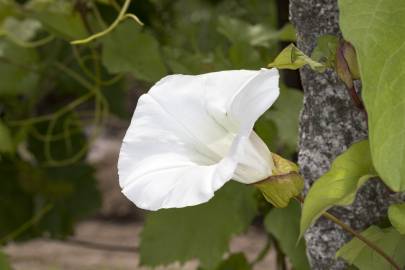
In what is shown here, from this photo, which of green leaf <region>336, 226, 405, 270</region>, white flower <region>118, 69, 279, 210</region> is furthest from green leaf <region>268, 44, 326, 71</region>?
green leaf <region>336, 226, 405, 270</region>

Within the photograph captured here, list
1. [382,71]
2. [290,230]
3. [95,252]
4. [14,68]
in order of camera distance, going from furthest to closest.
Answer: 1. [95,252]
2. [14,68]
3. [290,230]
4. [382,71]

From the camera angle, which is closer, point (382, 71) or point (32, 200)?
point (382, 71)

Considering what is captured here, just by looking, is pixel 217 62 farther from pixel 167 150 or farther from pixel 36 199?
pixel 36 199

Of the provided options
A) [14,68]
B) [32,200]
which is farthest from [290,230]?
[32,200]

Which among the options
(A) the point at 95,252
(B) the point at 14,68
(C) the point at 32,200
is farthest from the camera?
(A) the point at 95,252

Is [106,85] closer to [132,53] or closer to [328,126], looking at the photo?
[132,53]

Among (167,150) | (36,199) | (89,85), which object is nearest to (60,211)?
(36,199)

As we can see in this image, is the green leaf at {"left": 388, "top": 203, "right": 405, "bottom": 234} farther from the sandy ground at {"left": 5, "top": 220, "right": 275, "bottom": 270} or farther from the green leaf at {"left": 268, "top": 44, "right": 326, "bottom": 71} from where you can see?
the sandy ground at {"left": 5, "top": 220, "right": 275, "bottom": 270}
